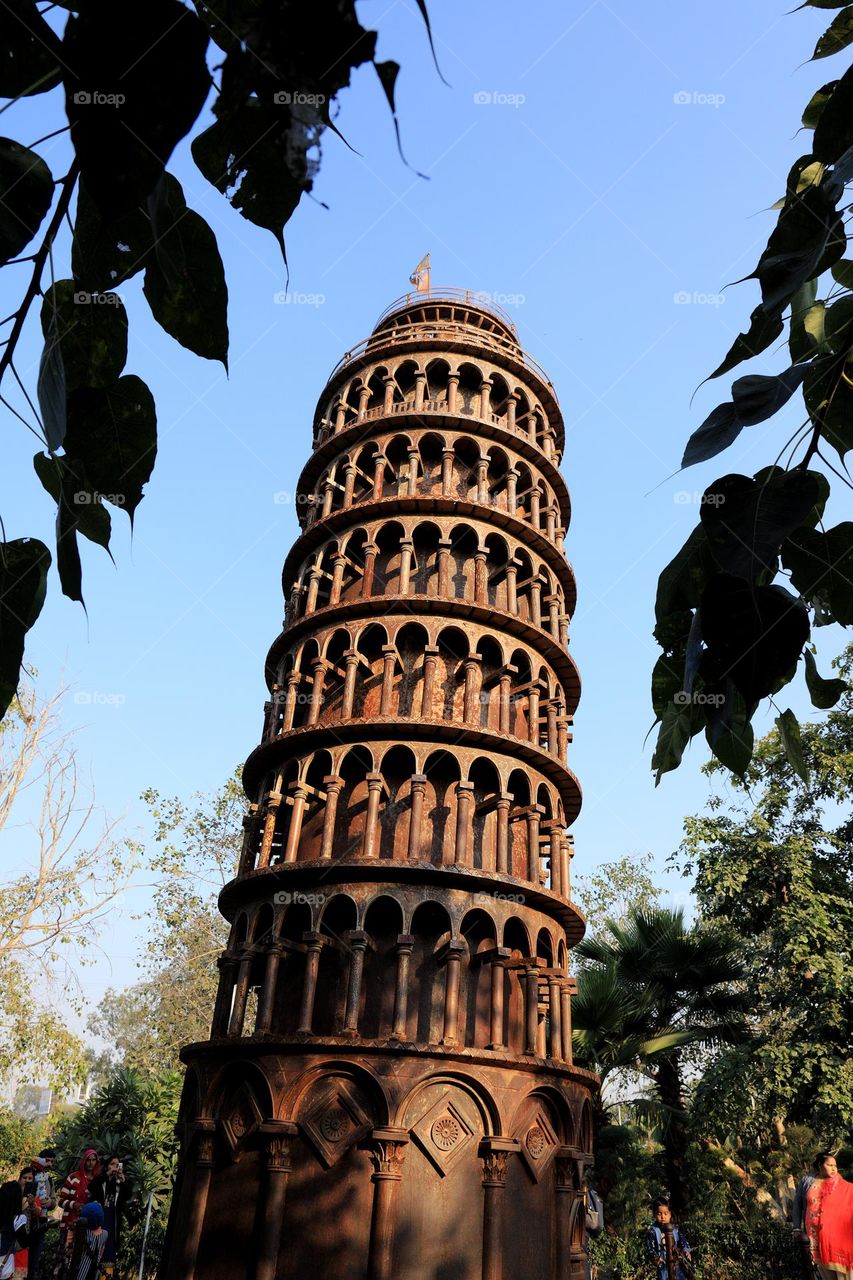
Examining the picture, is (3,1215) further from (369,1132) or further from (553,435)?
(553,435)

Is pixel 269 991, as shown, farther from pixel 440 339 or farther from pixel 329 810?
pixel 440 339

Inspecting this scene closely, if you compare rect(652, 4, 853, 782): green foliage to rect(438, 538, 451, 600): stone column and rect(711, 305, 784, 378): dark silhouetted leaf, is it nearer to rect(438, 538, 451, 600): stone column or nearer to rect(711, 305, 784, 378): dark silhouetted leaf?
rect(711, 305, 784, 378): dark silhouetted leaf

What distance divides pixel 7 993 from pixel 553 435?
52.2ft

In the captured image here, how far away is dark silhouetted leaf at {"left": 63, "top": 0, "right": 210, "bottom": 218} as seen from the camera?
3.00ft

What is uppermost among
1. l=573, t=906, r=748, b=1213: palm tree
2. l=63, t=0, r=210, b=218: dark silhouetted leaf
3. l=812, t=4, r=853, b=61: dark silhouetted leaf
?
l=573, t=906, r=748, b=1213: palm tree

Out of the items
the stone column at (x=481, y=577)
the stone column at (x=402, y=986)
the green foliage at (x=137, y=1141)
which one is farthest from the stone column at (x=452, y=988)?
the green foliage at (x=137, y=1141)

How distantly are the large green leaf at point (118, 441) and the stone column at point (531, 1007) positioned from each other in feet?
36.7

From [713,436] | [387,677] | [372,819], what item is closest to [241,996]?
[372,819]

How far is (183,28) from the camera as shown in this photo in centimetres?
92

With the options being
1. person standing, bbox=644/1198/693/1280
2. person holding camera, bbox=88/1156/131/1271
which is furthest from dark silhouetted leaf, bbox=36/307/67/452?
person standing, bbox=644/1198/693/1280

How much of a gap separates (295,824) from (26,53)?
11.5m

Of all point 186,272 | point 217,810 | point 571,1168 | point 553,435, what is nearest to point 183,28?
point 186,272

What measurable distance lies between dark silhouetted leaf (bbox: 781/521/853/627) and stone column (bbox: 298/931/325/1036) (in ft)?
32.7

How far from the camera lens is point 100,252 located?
4.30 ft
